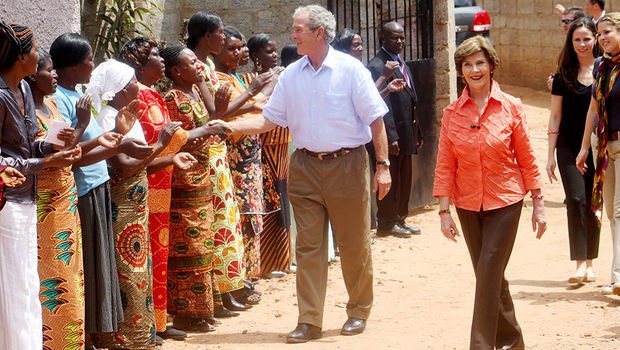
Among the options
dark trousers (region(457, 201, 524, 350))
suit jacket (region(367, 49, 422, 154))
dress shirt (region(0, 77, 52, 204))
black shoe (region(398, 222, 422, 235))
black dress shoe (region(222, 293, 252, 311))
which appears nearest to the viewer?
dress shirt (region(0, 77, 52, 204))

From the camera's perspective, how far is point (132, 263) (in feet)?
21.8

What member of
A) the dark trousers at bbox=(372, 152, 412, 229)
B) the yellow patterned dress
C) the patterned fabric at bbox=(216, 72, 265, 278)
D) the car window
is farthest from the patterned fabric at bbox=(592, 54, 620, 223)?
the car window

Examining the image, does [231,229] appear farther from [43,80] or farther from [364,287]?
[43,80]

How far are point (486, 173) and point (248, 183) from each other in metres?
2.57

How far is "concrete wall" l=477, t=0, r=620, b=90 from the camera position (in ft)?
65.1

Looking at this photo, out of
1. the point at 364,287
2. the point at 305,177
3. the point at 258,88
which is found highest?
the point at 258,88

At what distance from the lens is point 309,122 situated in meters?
7.29

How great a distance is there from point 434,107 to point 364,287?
540cm

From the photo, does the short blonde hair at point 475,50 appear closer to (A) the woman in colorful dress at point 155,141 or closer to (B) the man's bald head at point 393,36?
(A) the woman in colorful dress at point 155,141

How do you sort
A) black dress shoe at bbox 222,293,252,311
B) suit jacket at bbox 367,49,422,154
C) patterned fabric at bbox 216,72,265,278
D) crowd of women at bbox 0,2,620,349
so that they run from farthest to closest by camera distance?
1. suit jacket at bbox 367,49,422,154
2. patterned fabric at bbox 216,72,265,278
3. black dress shoe at bbox 222,293,252,311
4. crowd of women at bbox 0,2,620,349

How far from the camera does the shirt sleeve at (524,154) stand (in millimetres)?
6387

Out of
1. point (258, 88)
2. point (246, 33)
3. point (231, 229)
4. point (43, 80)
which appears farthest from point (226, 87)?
point (246, 33)

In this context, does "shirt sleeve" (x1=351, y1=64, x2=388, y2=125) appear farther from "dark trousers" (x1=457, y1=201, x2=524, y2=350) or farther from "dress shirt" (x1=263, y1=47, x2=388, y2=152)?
"dark trousers" (x1=457, y1=201, x2=524, y2=350)

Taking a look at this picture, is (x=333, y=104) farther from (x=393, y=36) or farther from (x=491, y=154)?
(x=393, y=36)
